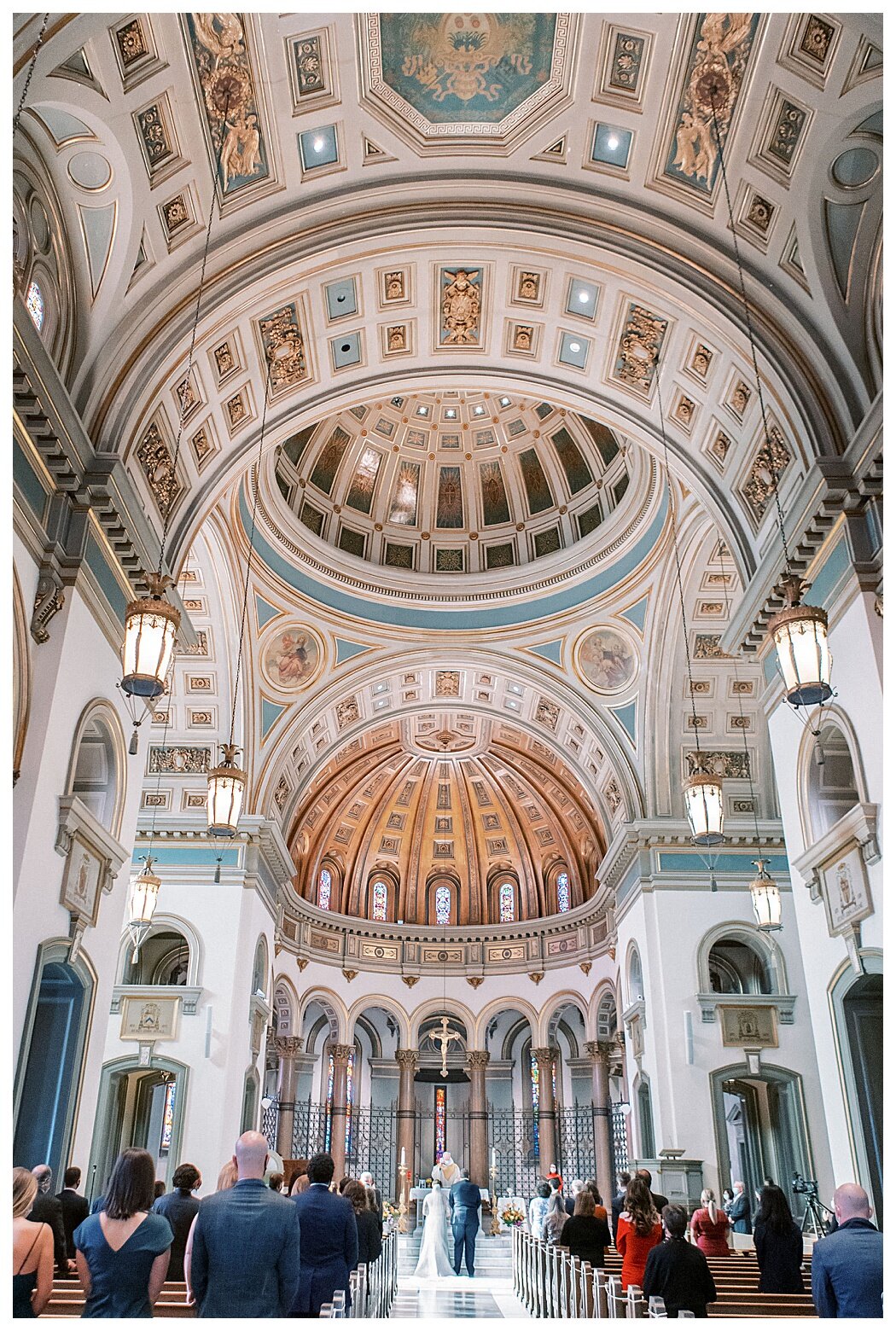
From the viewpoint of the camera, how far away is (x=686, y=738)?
63.9ft

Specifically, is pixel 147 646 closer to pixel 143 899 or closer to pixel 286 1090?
pixel 143 899

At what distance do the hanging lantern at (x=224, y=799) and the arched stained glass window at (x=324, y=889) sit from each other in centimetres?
1795

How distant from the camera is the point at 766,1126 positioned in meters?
19.0

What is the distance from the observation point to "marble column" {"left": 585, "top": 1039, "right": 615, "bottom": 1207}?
81.0ft

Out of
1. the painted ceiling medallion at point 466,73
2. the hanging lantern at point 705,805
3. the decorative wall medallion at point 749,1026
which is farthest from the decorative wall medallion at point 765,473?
the decorative wall medallion at point 749,1026

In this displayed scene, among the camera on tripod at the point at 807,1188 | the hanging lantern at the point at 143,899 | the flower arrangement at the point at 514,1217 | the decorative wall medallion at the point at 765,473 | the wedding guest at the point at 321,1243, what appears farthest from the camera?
the flower arrangement at the point at 514,1217

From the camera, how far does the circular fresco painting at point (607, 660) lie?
20.0m

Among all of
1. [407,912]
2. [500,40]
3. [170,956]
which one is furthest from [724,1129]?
[500,40]

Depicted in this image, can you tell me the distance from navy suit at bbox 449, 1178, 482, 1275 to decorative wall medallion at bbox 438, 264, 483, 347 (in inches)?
466

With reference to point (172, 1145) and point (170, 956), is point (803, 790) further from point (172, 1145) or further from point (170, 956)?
point (170, 956)

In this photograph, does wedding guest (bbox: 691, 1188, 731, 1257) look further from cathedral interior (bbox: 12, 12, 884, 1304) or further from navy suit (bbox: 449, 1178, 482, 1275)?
navy suit (bbox: 449, 1178, 482, 1275)

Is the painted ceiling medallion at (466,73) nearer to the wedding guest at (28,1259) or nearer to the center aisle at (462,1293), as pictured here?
the wedding guest at (28,1259)

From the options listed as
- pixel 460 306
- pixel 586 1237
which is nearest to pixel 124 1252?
pixel 586 1237

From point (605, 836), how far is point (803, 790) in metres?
13.6
